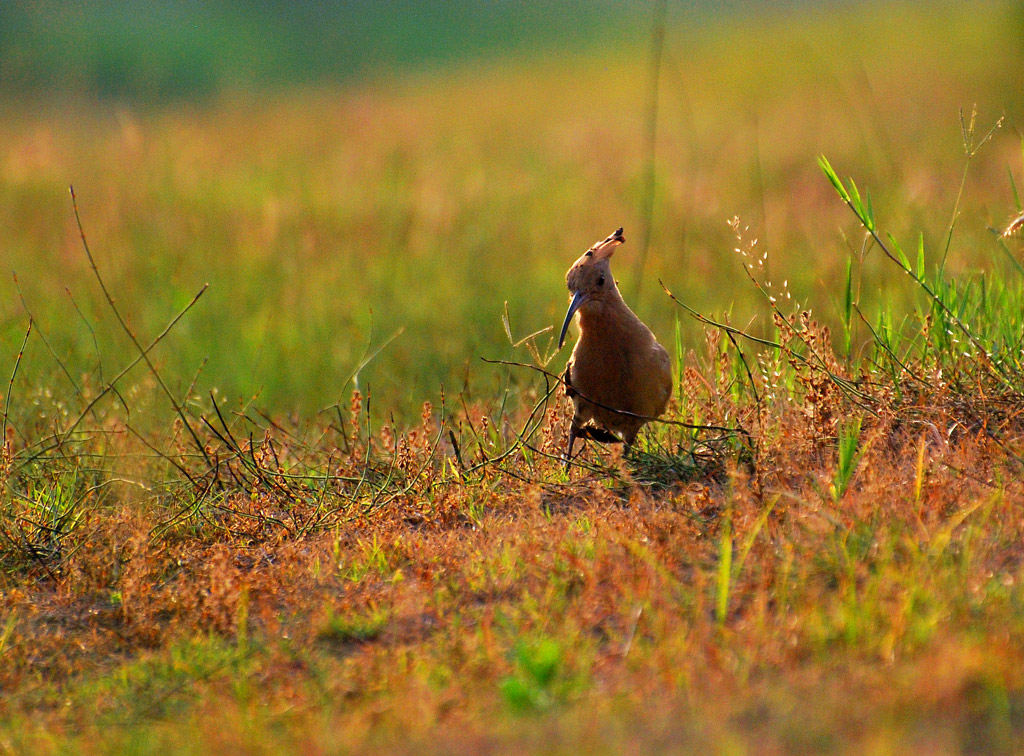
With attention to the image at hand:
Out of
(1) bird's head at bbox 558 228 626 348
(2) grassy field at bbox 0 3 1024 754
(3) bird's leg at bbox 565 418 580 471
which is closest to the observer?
(2) grassy field at bbox 0 3 1024 754

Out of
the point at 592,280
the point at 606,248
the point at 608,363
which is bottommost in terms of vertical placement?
the point at 608,363

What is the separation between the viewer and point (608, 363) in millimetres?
4348

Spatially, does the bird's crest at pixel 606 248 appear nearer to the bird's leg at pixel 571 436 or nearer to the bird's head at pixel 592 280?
the bird's head at pixel 592 280

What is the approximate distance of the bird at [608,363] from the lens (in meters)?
4.30

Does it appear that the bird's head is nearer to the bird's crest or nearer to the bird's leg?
the bird's crest

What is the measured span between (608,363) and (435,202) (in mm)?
5215

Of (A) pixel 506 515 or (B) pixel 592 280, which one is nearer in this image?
(A) pixel 506 515

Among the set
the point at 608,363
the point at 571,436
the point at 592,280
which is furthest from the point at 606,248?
the point at 571,436

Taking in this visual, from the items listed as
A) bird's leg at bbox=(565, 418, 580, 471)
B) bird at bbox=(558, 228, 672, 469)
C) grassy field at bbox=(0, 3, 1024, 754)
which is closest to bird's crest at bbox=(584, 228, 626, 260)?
bird at bbox=(558, 228, 672, 469)

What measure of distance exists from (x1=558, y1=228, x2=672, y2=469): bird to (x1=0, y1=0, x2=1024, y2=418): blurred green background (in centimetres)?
52

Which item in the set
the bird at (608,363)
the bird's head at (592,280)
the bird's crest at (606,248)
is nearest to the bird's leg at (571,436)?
the bird at (608,363)

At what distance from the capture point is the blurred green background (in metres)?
6.62

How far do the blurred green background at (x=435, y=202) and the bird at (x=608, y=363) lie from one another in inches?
20.6

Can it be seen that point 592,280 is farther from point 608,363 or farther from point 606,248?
point 608,363
